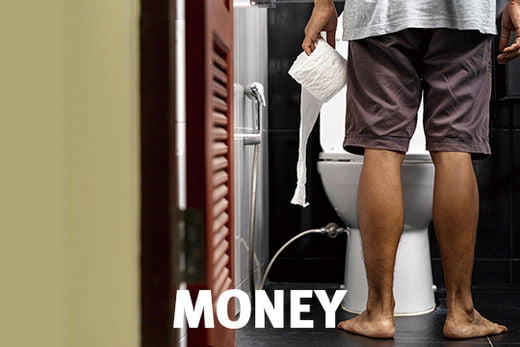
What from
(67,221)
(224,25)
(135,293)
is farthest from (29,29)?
(224,25)

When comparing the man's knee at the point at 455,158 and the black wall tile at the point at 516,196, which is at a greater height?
the man's knee at the point at 455,158

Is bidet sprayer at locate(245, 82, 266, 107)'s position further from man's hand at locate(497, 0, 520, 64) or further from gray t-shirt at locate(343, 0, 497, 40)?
man's hand at locate(497, 0, 520, 64)

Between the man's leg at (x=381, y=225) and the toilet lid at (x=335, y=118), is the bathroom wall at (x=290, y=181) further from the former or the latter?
the man's leg at (x=381, y=225)

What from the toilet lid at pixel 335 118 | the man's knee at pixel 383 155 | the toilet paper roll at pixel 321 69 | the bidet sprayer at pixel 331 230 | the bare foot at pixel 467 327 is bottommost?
the bare foot at pixel 467 327

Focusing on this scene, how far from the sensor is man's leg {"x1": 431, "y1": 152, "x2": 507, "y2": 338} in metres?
1.89

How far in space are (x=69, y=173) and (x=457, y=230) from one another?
127 centimetres

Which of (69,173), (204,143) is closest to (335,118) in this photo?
(204,143)

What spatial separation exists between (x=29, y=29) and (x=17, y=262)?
0.66 ft

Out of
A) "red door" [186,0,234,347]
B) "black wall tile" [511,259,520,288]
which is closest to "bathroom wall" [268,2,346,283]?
"black wall tile" [511,259,520,288]

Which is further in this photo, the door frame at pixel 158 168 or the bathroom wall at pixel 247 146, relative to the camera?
the bathroom wall at pixel 247 146

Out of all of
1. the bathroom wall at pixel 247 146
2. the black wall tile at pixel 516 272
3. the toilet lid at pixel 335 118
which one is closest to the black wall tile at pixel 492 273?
the black wall tile at pixel 516 272

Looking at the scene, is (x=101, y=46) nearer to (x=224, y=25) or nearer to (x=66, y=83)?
(x=66, y=83)

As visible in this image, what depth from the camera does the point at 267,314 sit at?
221 cm

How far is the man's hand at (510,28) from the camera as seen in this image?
1922 mm
